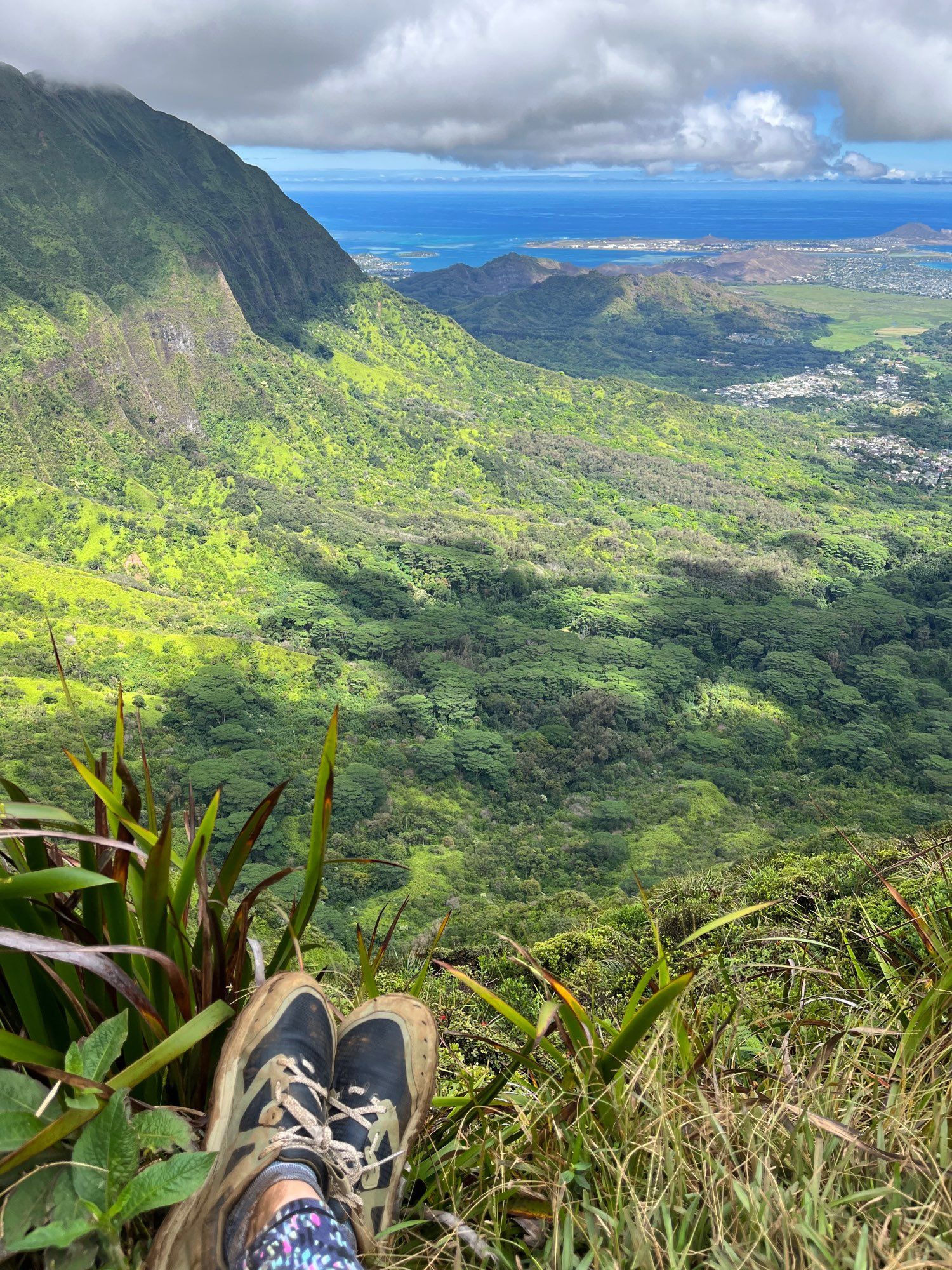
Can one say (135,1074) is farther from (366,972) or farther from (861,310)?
(861,310)

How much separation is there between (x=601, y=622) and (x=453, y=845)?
909 inches

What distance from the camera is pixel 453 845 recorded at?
1189 inches

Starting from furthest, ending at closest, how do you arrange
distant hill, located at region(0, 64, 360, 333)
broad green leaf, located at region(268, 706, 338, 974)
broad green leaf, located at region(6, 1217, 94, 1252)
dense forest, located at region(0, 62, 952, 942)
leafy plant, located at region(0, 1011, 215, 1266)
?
distant hill, located at region(0, 64, 360, 333) < dense forest, located at region(0, 62, 952, 942) < broad green leaf, located at region(268, 706, 338, 974) < leafy plant, located at region(0, 1011, 215, 1266) < broad green leaf, located at region(6, 1217, 94, 1252)

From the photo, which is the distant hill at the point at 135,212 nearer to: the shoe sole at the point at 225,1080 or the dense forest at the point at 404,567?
the dense forest at the point at 404,567

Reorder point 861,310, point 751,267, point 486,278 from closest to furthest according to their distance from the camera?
point 861,310 < point 486,278 < point 751,267

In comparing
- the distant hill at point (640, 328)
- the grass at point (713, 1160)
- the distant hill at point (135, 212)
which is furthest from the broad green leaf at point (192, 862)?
the distant hill at point (640, 328)

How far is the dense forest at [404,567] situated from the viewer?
32.0 m

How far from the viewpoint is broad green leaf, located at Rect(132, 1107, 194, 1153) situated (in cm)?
103

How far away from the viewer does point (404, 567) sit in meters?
56.3

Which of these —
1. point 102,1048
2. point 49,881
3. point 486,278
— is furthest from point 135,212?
point 102,1048

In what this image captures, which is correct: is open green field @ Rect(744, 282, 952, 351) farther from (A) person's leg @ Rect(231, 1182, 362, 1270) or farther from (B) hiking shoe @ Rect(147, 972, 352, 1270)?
(A) person's leg @ Rect(231, 1182, 362, 1270)

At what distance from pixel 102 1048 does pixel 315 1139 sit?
376 mm

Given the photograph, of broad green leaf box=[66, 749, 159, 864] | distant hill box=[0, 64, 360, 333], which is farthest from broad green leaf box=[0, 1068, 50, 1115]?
distant hill box=[0, 64, 360, 333]

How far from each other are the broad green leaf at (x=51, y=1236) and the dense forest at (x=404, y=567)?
13271mm
